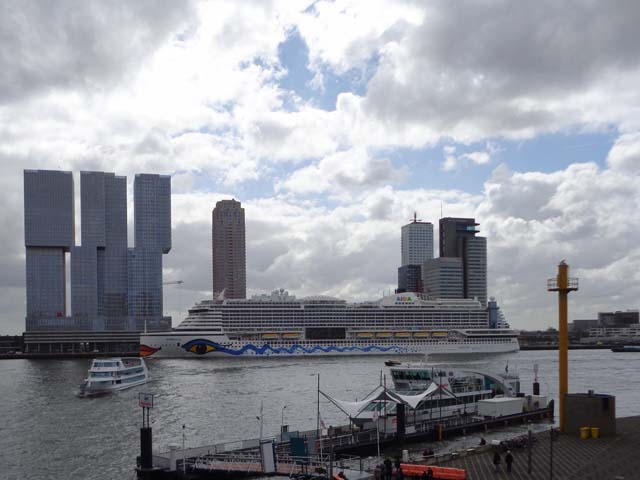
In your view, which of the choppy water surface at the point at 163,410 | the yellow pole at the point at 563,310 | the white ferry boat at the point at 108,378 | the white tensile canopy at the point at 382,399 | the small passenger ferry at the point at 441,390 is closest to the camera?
the choppy water surface at the point at 163,410

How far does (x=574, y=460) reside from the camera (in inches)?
1152

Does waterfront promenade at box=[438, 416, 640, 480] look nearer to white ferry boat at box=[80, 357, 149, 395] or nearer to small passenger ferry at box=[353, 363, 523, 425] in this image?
small passenger ferry at box=[353, 363, 523, 425]

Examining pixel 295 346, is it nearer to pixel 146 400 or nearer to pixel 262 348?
pixel 262 348

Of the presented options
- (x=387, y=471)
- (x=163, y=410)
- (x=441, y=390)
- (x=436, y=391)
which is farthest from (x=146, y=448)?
(x=163, y=410)

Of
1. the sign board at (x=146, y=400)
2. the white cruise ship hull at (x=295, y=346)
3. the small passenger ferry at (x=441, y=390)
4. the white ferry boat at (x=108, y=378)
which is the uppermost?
the sign board at (x=146, y=400)

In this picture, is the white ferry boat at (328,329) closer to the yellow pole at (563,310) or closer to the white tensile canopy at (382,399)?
the white tensile canopy at (382,399)

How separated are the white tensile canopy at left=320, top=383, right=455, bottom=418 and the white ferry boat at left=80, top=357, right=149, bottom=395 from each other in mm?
35354

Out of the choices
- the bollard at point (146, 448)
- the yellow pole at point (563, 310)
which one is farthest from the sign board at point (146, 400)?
the yellow pole at point (563, 310)

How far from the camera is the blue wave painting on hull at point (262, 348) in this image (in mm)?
129625

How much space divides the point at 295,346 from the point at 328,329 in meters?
12.0

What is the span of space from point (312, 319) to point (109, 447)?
109872 millimetres

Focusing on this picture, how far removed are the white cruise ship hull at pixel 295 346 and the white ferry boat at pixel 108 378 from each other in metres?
51.4

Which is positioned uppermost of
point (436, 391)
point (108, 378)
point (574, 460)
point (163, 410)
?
point (574, 460)

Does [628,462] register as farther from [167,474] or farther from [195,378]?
[195,378]
